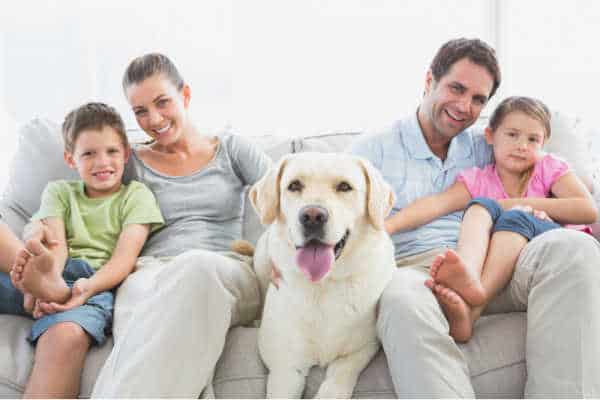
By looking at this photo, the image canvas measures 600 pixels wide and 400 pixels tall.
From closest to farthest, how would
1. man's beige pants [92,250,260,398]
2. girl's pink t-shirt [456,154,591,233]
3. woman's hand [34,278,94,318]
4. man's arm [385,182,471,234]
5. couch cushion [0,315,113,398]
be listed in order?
man's beige pants [92,250,260,398]
couch cushion [0,315,113,398]
woman's hand [34,278,94,318]
man's arm [385,182,471,234]
girl's pink t-shirt [456,154,591,233]

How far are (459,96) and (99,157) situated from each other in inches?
52.9

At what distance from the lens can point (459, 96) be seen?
2.13m

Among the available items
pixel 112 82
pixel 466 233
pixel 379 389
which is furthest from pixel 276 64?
pixel 379 389

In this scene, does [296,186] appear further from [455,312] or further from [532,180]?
[532,180]

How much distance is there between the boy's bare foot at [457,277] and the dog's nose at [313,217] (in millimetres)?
365

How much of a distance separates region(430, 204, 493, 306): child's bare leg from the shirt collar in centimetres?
32

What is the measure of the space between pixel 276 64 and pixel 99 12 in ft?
3.62

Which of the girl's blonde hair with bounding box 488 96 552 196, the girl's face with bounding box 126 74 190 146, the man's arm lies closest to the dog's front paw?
the man's arm

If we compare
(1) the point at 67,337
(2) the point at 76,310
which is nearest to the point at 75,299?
(2) the point at 76,310

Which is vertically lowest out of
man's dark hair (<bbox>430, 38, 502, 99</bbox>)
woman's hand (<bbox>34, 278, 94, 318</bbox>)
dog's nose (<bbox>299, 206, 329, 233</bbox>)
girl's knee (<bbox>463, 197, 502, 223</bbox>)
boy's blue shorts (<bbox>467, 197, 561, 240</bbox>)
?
woman's hand (<bbox>34, 278, 94, 318</bbox>)

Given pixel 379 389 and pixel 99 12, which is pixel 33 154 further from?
pixel 379 389

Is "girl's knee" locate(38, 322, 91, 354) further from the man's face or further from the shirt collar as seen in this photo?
the man's face

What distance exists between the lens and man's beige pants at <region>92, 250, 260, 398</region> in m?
1.42

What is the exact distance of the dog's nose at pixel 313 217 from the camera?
145cm
